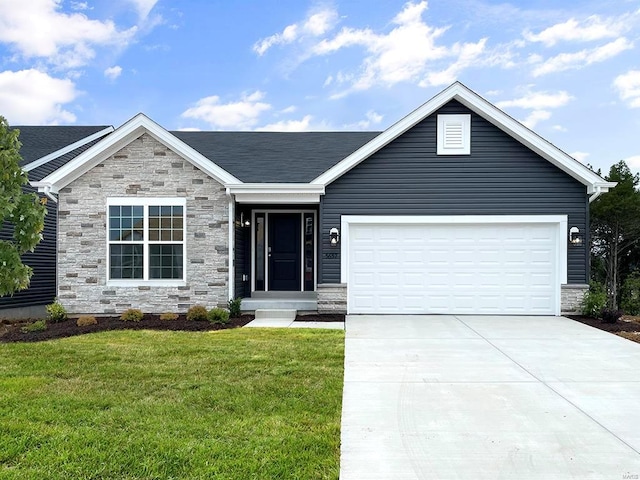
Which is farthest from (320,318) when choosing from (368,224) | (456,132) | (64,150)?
(64,150)

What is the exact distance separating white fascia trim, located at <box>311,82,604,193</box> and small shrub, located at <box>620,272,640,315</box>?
813 centimetres

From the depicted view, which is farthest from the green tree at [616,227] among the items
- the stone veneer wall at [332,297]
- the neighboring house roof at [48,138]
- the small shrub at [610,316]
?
the neighboring house roof at [48,138]

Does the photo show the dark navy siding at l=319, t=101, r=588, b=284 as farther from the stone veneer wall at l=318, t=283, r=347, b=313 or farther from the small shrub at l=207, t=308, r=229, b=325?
the small shrub at l=207, t=308, r=229, b=325

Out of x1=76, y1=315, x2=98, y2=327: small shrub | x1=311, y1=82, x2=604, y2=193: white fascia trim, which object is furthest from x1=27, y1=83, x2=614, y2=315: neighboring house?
x1=76, y1=315, x2=98, y2=327: small shrub

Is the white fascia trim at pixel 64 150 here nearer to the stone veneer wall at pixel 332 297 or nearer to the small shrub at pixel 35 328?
the small shrub at pixel 35 328

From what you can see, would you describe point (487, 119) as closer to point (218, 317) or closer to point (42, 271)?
point (218, 317)

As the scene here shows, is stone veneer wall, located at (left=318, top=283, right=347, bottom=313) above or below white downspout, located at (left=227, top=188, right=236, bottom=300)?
below

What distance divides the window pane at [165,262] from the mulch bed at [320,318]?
2979mm

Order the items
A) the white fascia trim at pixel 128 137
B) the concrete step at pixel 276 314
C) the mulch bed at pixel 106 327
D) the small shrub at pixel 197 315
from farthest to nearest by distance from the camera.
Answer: the concrete step at pixel 276 314, the white fascia trim at pixel 128 137, the small shrub at pixel 197 315, the mulch bed at pixel 106 327

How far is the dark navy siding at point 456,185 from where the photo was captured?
9.95 metres

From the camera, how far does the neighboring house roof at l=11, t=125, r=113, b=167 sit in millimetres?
12844

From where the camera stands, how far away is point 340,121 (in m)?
24.4

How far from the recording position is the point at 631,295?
1611 cm

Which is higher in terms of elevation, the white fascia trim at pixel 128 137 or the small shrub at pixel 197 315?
the white fascia trim at pixel 128 137
